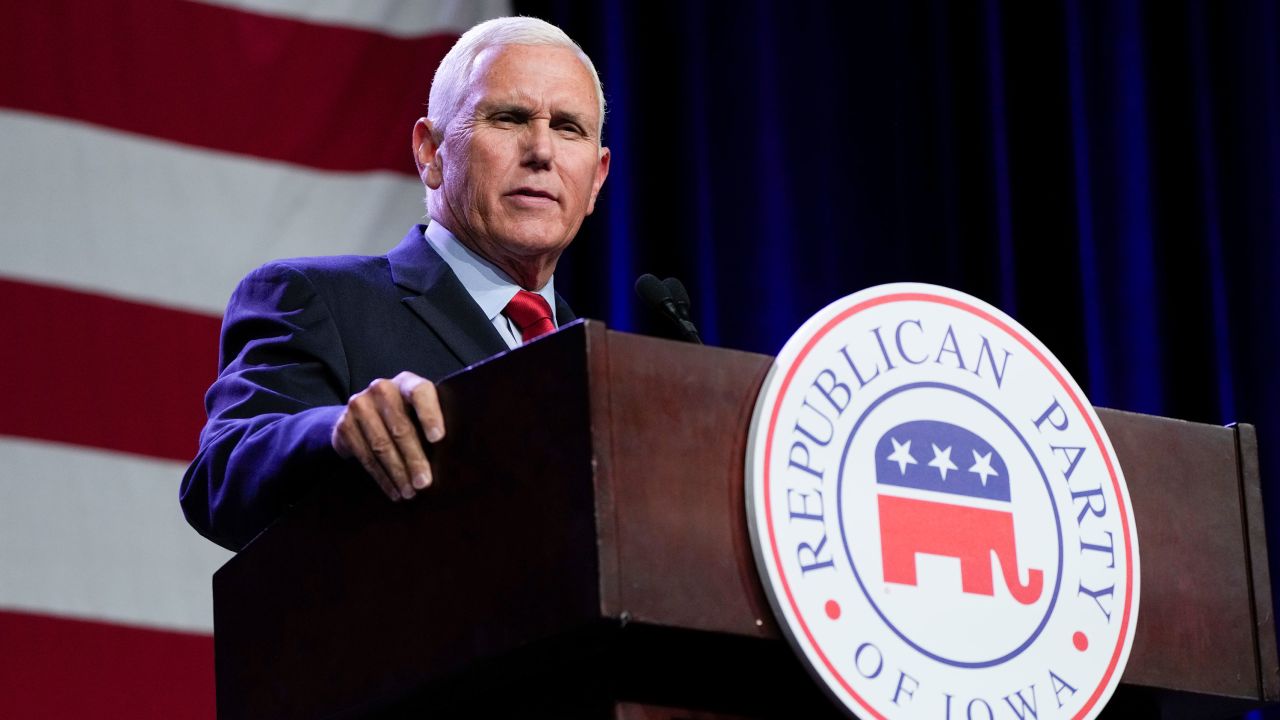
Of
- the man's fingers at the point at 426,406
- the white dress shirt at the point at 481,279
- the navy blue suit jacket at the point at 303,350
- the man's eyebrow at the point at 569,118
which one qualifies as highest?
the man's eyebrow at the point at 569,118

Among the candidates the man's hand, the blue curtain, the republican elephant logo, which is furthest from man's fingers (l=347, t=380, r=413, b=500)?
the blue curtain

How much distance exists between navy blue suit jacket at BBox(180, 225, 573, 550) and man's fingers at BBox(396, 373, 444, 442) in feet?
0.68

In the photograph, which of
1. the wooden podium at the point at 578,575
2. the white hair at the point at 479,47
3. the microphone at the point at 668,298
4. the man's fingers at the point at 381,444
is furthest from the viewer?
the white hair at the point at 479,47

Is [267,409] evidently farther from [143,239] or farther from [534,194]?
[143,239]

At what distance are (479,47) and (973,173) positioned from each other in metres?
1.76

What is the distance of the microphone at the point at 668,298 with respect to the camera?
1522 millimetres

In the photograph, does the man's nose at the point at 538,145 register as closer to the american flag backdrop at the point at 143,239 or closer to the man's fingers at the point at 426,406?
the man's fingers at the point at 426,406

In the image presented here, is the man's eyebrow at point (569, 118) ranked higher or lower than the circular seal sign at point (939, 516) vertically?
higher

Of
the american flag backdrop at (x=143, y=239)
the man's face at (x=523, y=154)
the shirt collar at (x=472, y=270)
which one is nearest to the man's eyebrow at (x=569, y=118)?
the man's face at (x=523, y=154)

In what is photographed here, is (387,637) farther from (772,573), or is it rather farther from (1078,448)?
(1078,448)

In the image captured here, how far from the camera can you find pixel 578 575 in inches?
40.3

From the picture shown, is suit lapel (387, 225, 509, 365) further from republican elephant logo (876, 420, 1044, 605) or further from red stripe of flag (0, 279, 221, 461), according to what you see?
red stripe of flag (0, 279, 221, 461)

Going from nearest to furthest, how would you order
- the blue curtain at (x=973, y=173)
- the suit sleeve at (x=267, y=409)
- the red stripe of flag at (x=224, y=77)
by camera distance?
1. the suit sleeve at (x=267, y=409)
2. the red stripe of flag at (x=224, y=77)
3. the blue curtain at (x=973, y=173)

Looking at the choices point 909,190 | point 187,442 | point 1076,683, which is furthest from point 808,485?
point 909,190
